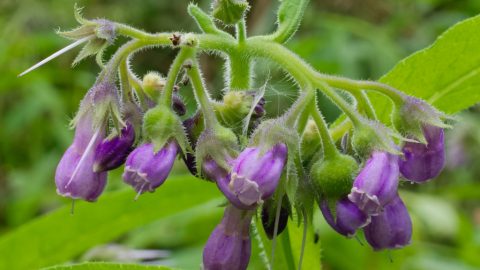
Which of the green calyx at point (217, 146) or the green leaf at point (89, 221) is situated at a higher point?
the green calyx at point (217, 146)

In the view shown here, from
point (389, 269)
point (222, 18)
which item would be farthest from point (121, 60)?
point (389, 269)

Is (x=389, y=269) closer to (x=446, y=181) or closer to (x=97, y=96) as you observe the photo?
(x=97, y=96)

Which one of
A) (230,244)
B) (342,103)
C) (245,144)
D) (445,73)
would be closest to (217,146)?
(245,144)

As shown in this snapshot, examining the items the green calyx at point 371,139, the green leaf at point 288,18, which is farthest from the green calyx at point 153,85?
the green calyx at point 371,139

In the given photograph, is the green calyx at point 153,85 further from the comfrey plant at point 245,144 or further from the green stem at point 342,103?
the green stem at point 342,103

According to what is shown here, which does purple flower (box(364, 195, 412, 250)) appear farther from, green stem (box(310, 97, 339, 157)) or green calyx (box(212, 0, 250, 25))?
green calyx (box(212, 0, 250, 25))

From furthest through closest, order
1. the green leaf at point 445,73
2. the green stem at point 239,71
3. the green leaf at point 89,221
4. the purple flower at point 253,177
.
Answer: the green leaf at point 89,221 < the green leaf at point 445,73 < the green stem at point 239,71 < the purple flower at point 253,177

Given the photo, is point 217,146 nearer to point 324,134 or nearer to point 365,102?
point 324,134

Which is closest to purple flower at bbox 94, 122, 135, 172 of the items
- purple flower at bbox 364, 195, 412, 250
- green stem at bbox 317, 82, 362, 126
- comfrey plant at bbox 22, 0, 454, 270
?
comfrey plant at bbox 22, 0, 454, 270
